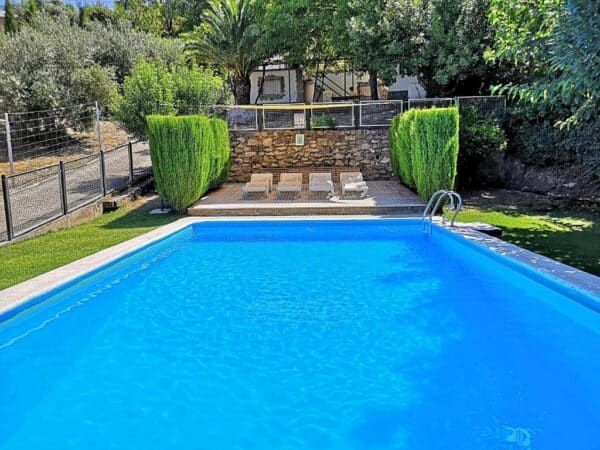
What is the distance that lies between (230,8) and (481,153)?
51.2 ft

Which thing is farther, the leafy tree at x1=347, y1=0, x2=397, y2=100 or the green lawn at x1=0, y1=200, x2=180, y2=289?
the leafy tree at x1=347, y1=0, x2=397, y2=100

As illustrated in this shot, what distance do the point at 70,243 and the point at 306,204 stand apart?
5.51 meters

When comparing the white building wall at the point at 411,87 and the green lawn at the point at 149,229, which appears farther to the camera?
the white building wall at the point at 411,87

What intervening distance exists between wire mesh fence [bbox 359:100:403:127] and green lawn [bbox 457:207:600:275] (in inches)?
205

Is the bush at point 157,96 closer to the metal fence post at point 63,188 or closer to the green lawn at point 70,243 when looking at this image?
the green lawn at point 70,243

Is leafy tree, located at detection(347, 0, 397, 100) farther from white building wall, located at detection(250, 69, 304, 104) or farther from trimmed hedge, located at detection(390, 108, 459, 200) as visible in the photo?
white building wall, located at detection(250, 69, 304, 104)

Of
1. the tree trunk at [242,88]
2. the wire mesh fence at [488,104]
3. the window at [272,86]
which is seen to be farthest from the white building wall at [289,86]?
the wire mesh fence at [488,104]

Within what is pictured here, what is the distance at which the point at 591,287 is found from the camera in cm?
598

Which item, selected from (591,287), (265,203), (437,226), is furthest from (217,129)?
(591,287)

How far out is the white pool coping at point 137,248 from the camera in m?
6.01

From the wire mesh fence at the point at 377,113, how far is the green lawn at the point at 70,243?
7600mm

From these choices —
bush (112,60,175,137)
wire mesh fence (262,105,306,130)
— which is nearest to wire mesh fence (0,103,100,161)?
bush (112,60,175,137)

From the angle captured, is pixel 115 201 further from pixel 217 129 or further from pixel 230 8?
pixel 230 8

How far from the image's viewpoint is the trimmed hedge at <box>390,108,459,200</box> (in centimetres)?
1159
